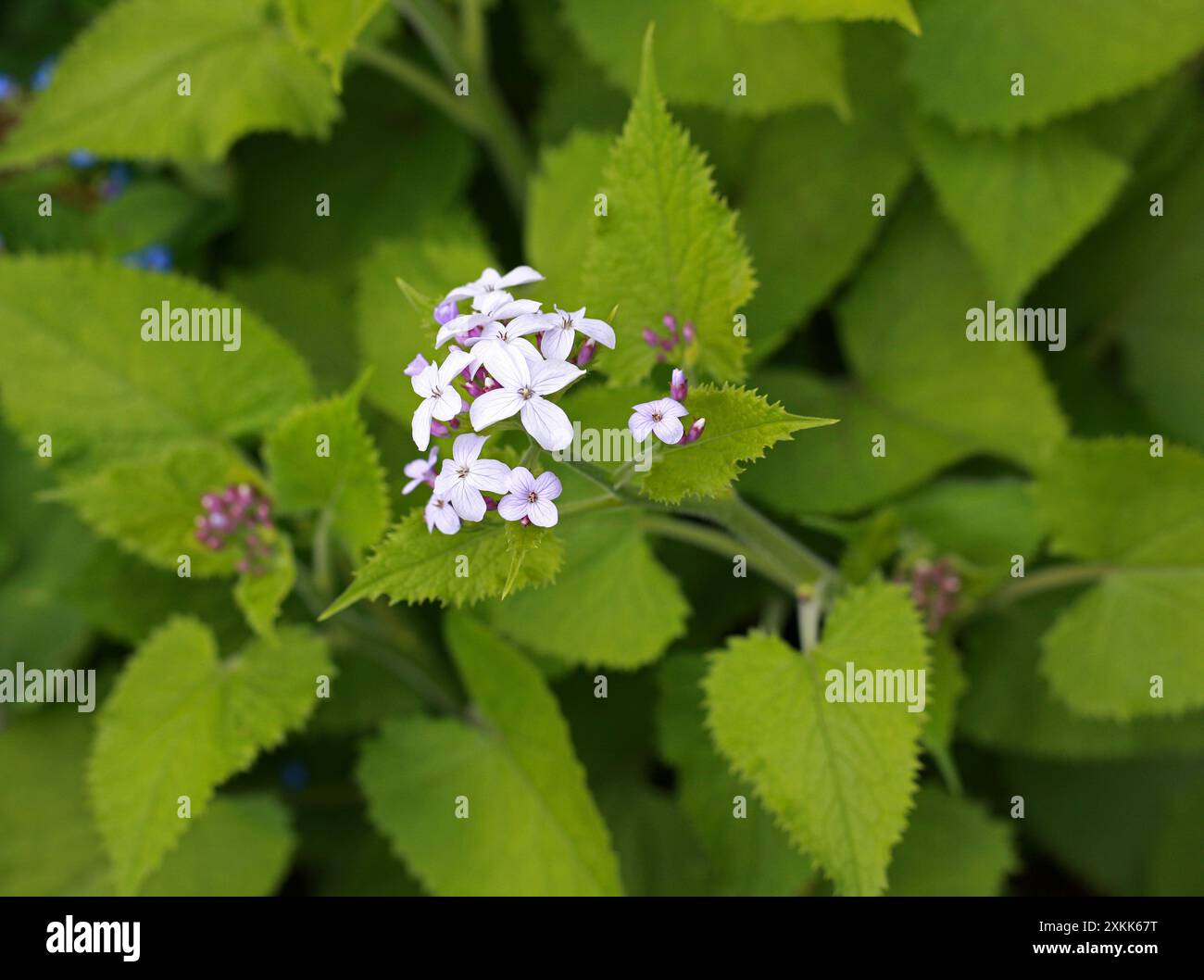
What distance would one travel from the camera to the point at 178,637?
65.7 inches

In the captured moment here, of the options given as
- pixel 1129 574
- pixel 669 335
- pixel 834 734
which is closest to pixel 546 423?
pixel 669 335

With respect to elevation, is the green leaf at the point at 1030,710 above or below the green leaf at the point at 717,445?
below

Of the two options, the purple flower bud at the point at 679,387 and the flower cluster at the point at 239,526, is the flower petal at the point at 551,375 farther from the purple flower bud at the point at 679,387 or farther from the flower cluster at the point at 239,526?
the flower cluster at the point at 239,526

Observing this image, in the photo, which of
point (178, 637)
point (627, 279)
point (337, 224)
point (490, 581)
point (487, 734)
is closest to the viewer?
point (490, 581)

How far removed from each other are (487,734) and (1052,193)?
137cm

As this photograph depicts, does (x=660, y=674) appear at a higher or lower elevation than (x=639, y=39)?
lower

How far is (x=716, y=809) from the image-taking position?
5.82 feet

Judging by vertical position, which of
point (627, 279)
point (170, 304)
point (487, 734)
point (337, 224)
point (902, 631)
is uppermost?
point (337, 224)

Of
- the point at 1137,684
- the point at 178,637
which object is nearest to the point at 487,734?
the point at 178,637

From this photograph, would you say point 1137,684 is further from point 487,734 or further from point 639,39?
point 639,39

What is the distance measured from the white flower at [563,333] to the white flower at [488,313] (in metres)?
0.02

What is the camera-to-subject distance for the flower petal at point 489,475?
3.32ft

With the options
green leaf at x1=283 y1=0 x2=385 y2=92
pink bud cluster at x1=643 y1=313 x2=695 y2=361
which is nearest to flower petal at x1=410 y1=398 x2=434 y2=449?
pink bud cluster at x1=643 y1=313 x2=695 y2=361

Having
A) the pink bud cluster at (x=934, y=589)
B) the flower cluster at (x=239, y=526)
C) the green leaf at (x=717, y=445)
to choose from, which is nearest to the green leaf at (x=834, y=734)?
the pink bud cluster at (x=934, y=589)
